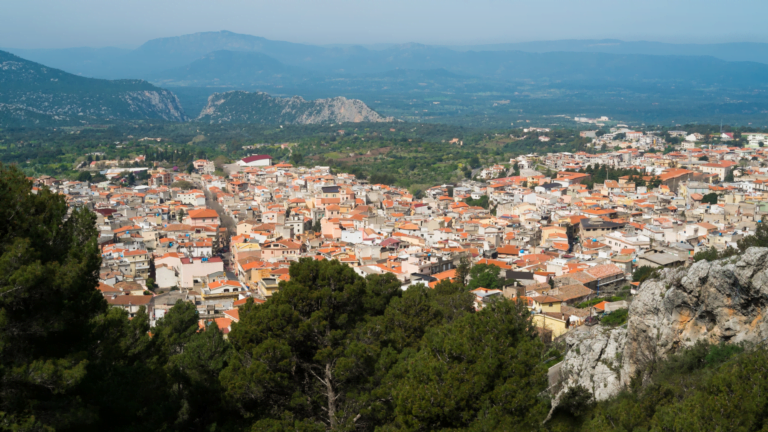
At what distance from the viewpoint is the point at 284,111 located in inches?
5551

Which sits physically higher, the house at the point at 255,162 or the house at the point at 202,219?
the house at the point at 202,219

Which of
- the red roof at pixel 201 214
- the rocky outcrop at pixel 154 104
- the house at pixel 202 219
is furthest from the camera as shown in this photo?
the rocky outcrop at pixel 154 104

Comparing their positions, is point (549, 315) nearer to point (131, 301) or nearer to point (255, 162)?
point (131, 301)

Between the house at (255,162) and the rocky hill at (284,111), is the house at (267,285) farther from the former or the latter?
the rocky hill at (284,111)

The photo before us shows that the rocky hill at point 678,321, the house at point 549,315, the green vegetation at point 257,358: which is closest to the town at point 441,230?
the house at point 549,315

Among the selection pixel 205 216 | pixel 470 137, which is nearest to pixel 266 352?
pixel 205 216

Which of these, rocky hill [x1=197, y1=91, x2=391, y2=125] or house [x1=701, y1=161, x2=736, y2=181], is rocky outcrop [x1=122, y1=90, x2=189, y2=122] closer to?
rocky hill [x1=197, y1=91, x2=391, y2=125]

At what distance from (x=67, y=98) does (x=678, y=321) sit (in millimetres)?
129815

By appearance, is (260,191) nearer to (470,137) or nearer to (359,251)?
(359,251)

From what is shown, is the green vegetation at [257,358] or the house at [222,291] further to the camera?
the house at [222,291]

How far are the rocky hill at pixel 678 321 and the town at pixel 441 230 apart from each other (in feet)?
14.7

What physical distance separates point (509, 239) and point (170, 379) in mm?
25257

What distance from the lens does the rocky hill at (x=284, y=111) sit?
446ft

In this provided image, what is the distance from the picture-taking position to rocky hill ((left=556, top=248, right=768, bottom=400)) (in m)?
10.9
